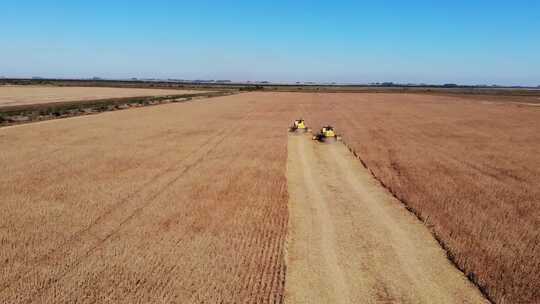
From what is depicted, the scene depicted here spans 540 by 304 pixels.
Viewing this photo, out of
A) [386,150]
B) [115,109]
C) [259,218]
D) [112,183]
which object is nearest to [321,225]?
[259,218]

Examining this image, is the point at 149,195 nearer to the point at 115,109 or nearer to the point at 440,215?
the point at 440,215

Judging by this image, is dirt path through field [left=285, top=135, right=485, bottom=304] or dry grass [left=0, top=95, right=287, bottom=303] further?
dry grass [left=0, top=95, right=287, bottom=303]

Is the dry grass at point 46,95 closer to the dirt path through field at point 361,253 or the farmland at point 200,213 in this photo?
the farmland at point 200,213

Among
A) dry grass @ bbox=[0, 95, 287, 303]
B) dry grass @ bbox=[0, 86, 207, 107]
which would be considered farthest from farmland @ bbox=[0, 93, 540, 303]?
dry grass @ bbox=[0, 86, 207, 107]

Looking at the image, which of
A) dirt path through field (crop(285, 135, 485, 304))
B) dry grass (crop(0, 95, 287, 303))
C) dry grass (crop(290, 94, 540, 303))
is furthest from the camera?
dry grass (crop(290, 94, 540, 303))

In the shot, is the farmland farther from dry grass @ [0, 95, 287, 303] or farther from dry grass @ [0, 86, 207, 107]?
dry grass @ [0, 86, 207, 107]
